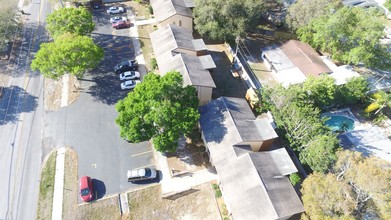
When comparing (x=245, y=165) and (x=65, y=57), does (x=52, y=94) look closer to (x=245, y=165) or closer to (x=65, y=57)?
(x=65, y=57)

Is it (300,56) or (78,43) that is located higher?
(300,56)

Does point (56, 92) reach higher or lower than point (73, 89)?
lower

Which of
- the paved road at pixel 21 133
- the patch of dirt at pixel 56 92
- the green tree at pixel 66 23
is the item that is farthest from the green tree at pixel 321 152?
the green tree at pixel 66 23

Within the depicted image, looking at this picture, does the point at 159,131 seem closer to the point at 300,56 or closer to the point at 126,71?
the point at 126,71

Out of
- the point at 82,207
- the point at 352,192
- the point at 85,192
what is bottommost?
the point at 82,207

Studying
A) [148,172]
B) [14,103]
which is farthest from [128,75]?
[148,172]

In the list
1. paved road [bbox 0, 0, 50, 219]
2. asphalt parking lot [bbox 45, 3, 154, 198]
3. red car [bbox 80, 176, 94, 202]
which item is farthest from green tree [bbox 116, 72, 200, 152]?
paved road [bbox 0, 0, 50, 219]

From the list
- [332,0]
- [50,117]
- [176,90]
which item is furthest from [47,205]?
[332,0]

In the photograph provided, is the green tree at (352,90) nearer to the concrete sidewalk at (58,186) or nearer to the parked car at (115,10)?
the concrete sidewalk at (58,186)
